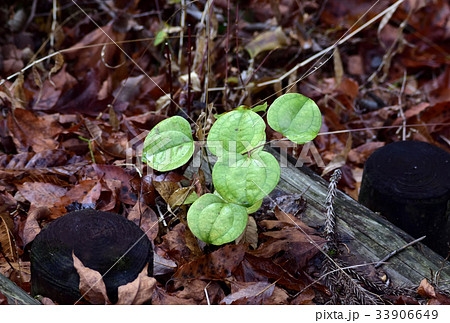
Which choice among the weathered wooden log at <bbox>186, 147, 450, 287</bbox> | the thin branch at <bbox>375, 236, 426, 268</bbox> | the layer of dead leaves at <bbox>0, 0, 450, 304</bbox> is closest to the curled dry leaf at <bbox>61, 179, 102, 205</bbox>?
the layer of dead leaves at <bbox>0, 0, 450, 304</bbox>

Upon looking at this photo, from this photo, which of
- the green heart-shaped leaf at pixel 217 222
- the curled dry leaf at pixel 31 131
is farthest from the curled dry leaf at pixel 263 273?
the curled dry leaf at pixel 31 131

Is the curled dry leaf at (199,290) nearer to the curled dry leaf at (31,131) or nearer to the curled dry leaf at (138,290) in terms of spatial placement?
the curled dry leaf at (138,290)

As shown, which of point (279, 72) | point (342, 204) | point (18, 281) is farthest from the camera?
point (279, 72)

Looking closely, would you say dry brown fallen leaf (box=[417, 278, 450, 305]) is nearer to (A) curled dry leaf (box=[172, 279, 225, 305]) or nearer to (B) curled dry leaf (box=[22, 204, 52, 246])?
(A) curled dry leaf (box=[172, 279, 225, 305])

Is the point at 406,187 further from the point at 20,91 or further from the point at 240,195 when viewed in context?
the point at 20,91
